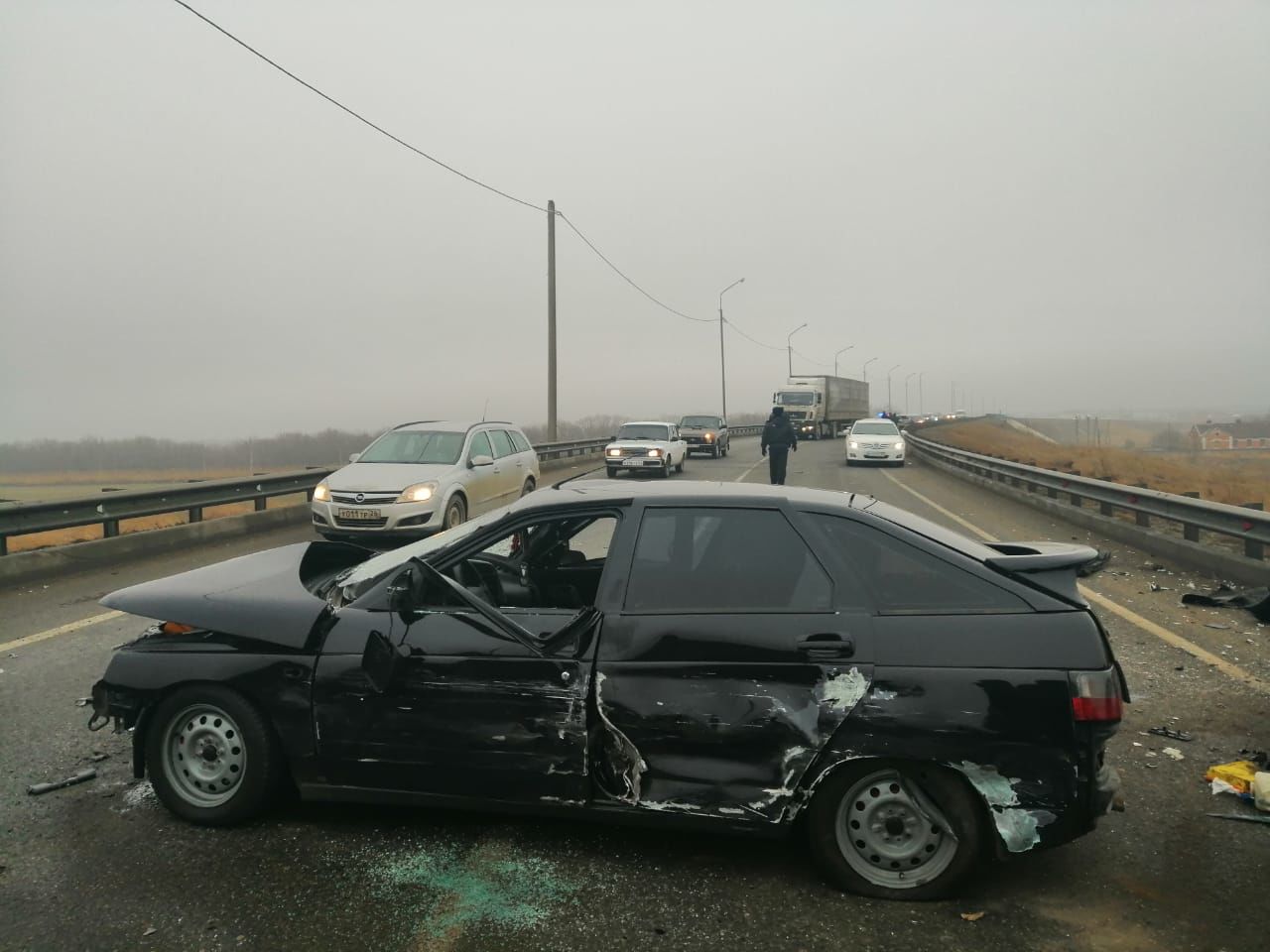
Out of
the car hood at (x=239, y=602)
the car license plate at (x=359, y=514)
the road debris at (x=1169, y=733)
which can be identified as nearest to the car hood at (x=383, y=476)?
the car license plate at (x=359, y=514)

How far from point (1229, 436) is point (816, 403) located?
19797 millimetres

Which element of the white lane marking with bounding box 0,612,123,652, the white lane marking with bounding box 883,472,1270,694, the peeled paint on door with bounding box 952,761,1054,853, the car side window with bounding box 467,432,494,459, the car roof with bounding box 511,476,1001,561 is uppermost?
the car side window with bounding box 467,432,494,459

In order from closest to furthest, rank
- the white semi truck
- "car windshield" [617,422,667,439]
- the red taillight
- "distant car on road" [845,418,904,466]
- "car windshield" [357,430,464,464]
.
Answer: the red taillight → "car windshield" [357,430,464,464] → "car windshield" [617,422,667,439] → "distant car on road" [845,418,904,466] → the white semi truck

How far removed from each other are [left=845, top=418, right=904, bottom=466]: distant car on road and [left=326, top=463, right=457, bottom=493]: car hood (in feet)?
65.5

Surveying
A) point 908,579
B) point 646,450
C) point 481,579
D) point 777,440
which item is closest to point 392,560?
point 481,579

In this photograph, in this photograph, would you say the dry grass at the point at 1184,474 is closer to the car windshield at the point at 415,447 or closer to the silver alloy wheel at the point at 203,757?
the car windshield at the point at 415,447

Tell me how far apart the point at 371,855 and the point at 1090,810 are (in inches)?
107

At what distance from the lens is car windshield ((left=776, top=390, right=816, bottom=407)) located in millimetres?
51688

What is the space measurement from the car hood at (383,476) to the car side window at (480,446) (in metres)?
0.69

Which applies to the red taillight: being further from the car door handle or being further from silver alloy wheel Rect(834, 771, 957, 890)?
the car door handle

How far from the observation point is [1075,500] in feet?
54.2

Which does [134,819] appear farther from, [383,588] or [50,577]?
[50,577]

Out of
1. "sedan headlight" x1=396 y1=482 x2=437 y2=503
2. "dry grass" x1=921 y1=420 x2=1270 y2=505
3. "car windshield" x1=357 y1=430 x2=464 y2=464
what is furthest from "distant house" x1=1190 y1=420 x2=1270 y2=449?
"sedan headlight" x1=396 y1=482 x2=437 y2=503

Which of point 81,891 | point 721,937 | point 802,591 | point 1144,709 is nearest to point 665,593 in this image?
point 802,591
